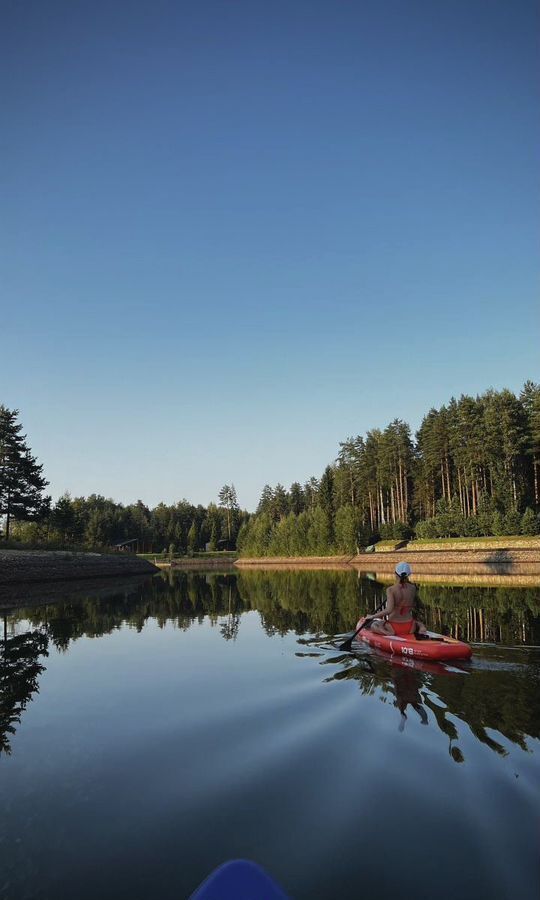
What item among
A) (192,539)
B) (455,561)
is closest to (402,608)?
(455,561)

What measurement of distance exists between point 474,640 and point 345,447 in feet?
294

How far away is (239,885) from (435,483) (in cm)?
8576

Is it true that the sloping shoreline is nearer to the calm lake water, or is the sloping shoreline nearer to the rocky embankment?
the rocky embankment

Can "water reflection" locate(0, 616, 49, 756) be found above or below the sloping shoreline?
above

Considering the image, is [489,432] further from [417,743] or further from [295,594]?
[417,743]

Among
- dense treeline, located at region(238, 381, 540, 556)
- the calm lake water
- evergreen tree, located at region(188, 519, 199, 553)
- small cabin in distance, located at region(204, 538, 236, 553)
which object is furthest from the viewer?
small cabin in distance, located at region(204, 538, 236, 553)

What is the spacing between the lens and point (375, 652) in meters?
14.8

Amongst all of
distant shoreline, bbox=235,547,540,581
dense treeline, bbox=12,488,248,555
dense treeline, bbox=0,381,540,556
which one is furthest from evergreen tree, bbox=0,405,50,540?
dense treeline, bbox=12,488,248,555

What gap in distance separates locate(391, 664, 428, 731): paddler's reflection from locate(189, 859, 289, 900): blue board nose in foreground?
5264 millimetres

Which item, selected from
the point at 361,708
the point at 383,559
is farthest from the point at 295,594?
the point at 383,559

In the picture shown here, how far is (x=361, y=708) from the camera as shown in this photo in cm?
955

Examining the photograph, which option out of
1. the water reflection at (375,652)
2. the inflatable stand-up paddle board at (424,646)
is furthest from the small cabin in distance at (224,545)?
the inflatable stand-up paddle board at (424,646)

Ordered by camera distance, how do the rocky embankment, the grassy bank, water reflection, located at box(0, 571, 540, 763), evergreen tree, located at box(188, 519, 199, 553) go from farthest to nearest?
evergreen tree, located at box(188, 519, 199, 553) < the grassy bank < the rocky embankment < water reflection, located at box(0, 571, 540, 763)

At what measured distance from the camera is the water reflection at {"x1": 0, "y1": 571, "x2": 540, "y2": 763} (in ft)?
29.5
